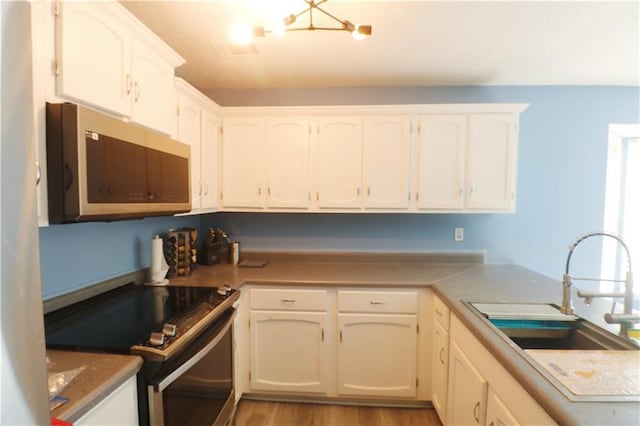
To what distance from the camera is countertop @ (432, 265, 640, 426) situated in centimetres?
76

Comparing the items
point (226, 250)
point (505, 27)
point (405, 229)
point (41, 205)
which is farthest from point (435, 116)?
point (41, 205)

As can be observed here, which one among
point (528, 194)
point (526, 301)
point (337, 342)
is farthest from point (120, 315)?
point (528, 194)

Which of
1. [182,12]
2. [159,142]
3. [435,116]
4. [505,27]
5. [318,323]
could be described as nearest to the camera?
[159,142]

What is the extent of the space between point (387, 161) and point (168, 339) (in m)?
1.82

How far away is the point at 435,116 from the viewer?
2225 millimetres

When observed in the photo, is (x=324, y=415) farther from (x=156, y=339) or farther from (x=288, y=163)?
(x=288, y=163)

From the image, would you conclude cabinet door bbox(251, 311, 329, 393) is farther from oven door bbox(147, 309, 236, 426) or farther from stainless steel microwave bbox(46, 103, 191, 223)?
stainless steel microwave bbox(46, 103, 191, 223)

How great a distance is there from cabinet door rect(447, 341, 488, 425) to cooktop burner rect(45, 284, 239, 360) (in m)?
1.25

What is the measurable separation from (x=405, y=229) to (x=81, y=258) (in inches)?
88.2

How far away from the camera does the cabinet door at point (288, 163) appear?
231 cm

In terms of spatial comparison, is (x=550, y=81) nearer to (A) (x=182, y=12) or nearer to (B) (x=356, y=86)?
(B) (x=356, y=86)

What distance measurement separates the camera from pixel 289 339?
2.06 m

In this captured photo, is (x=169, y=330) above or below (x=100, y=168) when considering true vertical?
below

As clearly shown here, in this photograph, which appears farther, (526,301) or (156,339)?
(526,301)
